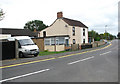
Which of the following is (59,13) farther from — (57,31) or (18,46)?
(18,46)

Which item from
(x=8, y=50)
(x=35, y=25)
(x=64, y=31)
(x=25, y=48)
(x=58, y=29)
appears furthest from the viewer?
(x=35, y=25)

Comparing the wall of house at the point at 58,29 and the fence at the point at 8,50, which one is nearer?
the fence at the point at 8,50

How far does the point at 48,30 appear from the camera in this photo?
3578 centimetres

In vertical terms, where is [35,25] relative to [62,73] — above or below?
above

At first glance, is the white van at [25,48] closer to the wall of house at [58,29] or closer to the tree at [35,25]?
the wall of house at [58,29]

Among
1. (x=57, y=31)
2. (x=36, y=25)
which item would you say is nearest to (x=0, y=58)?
(x=57, y=31)

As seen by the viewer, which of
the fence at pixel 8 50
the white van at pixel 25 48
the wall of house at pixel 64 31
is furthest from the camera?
the wall of house at pixel 64 31

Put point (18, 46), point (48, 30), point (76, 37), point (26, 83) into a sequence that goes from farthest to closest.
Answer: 1. point (48, 30)
2. point (76, 37)
3. point (18, 46)
4. point (26, 83)

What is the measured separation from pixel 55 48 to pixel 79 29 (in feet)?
42.8

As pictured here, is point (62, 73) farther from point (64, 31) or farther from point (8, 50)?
point (64, 31)

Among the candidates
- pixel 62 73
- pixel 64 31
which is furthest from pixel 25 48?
pixel 64 31

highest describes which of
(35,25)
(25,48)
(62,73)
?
(35,25)

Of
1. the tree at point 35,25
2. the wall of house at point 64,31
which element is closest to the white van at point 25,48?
the wall of house at point 64,31

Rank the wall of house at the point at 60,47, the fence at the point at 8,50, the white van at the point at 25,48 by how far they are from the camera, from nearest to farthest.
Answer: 1. the fence at the point at 8,50
2. the white van at the point at 25,48
3. the wall of house at the point at 60,47
